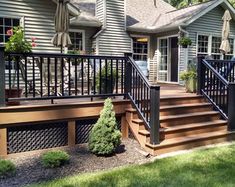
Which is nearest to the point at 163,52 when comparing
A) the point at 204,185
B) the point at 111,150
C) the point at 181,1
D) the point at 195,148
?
the point at 195,148

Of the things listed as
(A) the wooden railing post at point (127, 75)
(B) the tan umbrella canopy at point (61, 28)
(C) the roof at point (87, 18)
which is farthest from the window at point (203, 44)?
(A) the wooden railing post at point (127, 75)

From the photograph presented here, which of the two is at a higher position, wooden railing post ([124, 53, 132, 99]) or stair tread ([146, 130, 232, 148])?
wooden railing post ([124, 53, 132, 99])

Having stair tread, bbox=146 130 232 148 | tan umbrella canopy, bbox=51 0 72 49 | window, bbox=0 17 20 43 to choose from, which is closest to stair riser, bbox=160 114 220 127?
stair tread, bbox=146 130 232 148

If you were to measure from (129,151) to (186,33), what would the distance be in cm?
715

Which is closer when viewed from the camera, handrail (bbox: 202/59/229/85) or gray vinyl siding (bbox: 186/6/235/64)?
handrail (bbox: 202/59/229/85)

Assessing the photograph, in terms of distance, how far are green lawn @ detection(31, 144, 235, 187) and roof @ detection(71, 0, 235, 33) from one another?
7.04 metres

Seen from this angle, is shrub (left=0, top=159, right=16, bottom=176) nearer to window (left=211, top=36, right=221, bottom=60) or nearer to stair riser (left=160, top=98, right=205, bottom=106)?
stair riser (left=160, top=98, right=205, bottom=106)

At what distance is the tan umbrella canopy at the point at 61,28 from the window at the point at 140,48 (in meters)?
5.65

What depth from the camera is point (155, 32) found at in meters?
11.9

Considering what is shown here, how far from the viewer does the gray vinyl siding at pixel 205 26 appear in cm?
1134

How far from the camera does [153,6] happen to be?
48.5ft

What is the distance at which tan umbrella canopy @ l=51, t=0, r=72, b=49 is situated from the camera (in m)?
6.55

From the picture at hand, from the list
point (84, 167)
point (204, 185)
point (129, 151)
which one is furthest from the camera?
point (129, 151)

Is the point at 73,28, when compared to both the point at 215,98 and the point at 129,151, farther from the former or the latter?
the point at 129,151
